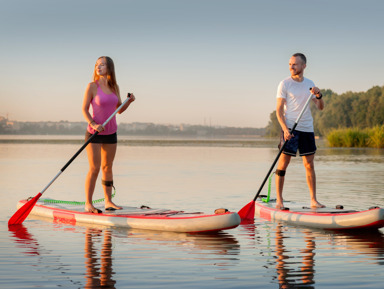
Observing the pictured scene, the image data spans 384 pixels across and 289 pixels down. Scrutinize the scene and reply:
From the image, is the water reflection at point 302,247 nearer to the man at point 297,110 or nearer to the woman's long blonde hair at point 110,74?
the man at point 297,110

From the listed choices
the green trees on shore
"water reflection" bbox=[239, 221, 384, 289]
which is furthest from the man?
the green trees on shore

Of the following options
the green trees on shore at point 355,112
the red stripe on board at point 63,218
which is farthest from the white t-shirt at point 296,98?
the green trees on shore at point 355,112

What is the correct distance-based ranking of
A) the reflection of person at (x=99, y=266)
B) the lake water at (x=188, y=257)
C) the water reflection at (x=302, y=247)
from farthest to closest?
the water reflection at (x=302, y=247)
the lake water at (x=188, y=257)
the reflection of person at (x=99, y=266)

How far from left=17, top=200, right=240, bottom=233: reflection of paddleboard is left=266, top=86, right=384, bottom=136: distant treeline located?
75.7 metres

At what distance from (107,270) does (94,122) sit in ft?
10.8

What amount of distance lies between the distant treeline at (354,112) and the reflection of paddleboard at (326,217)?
74.7m

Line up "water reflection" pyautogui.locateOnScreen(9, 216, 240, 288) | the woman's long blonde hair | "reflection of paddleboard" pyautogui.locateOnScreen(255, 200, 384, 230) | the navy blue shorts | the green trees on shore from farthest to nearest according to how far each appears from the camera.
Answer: the green trees on shore, the navy blue shorts, the woman's long blonde hair, "reflection of paddleboard" pyautogui.locateOnScreen(255, 200, 384, 230), "water reflection" pyautogui.locateOnScreen(9, 216, 240, 288)

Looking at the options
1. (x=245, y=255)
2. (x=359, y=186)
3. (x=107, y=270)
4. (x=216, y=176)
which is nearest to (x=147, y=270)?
(x=107, y=270)

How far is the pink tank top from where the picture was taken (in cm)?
895

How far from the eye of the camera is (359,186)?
15.9 m

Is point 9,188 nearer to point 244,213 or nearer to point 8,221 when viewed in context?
point 8,221

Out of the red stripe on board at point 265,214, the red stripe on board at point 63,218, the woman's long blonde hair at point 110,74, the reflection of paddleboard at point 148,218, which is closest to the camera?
the reflection of paddleboard at point 148,218

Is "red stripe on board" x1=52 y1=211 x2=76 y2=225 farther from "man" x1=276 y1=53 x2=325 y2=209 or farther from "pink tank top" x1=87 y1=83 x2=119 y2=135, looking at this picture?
"man" x1=276 y1=53 x2=325 y2=209

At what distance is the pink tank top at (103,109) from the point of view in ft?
29.3
